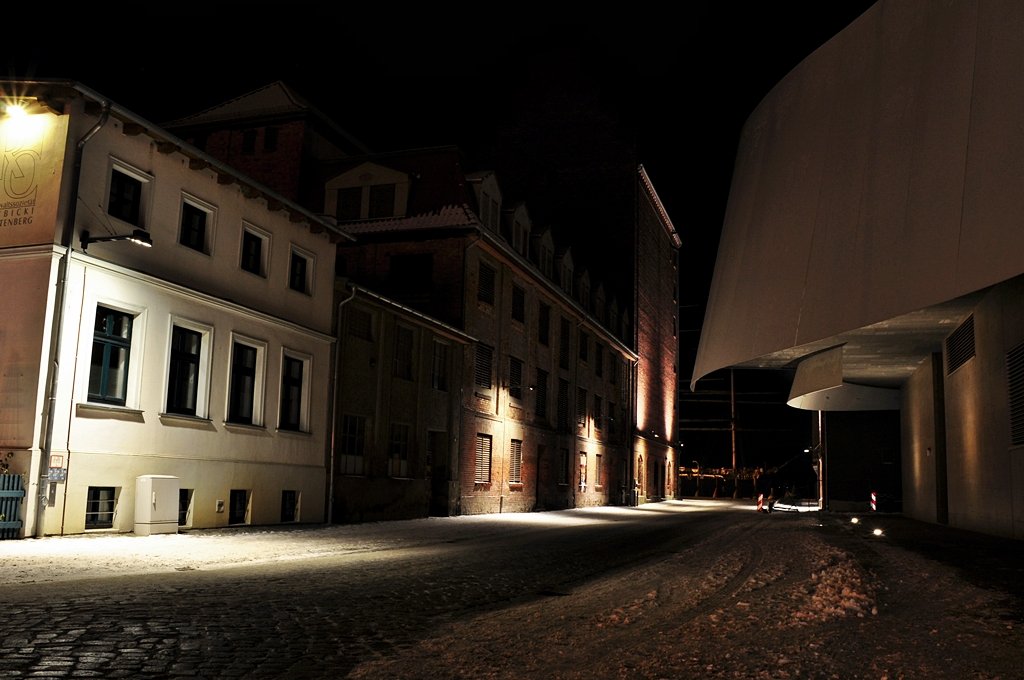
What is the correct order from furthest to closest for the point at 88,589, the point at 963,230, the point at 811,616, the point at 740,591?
the point at 963,230, the point at 740,591, the point at 88,589, the point at 811,616

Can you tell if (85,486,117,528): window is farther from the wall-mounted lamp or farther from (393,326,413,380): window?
(393,326,413,380): window

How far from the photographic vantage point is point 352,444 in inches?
872

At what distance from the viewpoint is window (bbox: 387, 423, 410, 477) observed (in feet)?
78.1

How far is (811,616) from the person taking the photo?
24.3 ft

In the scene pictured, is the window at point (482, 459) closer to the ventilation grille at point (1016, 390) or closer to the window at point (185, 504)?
the window at point (185, 504)

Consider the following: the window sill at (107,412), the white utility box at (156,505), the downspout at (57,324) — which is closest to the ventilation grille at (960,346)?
the white utility box at (156,505)

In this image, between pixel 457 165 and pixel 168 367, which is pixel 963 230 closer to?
pixel 168 367

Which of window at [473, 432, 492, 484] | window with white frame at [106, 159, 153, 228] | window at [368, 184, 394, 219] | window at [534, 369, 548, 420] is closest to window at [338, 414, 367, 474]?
window with white frame at [106, 159, 153, 228]

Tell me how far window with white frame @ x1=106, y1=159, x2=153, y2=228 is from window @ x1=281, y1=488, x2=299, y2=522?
22.7 feet

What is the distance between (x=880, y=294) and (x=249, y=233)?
42.8ft

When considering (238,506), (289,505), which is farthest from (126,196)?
(289,505)

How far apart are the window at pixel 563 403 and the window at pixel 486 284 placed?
923cm

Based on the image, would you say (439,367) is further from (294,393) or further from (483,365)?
(294,393)

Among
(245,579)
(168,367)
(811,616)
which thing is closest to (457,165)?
(168,367)
